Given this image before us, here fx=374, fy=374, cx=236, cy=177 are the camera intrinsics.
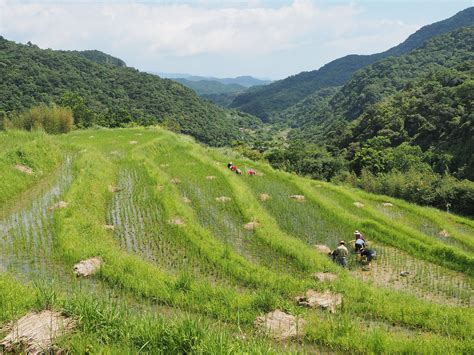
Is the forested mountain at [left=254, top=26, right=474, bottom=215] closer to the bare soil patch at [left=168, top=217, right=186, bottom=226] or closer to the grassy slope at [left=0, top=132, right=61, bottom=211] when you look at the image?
the bare soil patch at [left=168, top=217, right=186, bottom=226]

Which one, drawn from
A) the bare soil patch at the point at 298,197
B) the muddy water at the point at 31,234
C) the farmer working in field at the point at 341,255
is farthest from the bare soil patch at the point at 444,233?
the muddy water at the point at 31,234

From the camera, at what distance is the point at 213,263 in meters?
10.2

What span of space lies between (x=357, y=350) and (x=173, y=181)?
1395 centimetres

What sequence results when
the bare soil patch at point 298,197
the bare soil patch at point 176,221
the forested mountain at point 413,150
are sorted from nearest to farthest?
1. the bare soil patch at point 176,221
2. the bare soil patch at point 298,197
3. the forested mountain at point 413,150

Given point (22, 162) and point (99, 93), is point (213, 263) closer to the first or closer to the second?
point (22, 162)

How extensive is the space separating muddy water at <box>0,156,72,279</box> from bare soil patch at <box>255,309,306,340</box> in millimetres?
5364

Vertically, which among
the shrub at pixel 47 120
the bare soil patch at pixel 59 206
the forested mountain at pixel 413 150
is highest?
the shrub at pixel 47 120

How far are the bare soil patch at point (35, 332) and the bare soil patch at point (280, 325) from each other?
326cm

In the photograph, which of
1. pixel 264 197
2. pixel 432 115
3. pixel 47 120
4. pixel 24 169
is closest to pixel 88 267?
pixel 264 197

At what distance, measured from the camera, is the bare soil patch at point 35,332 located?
18.3 ft

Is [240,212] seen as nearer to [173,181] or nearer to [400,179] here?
[173,181]

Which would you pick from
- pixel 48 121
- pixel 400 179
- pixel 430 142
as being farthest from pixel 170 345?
pixel 430 142

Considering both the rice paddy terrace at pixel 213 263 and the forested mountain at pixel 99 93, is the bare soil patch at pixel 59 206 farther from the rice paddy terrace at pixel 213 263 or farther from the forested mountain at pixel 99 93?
the forested mountain at pixel 99 93

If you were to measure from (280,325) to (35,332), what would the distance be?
4091 millimetres
